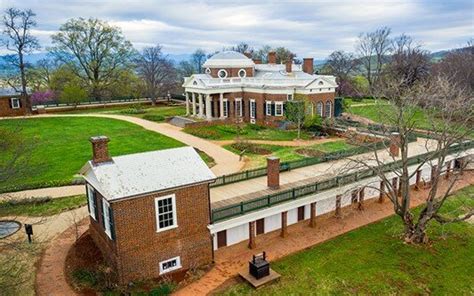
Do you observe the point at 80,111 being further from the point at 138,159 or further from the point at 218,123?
the point at 138,159

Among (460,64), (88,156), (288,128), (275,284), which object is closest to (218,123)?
(288,128)

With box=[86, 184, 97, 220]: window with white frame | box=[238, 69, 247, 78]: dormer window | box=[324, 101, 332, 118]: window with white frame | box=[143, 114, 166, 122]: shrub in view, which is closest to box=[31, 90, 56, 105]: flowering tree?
box=[143, 114, 166, 122]: shrub

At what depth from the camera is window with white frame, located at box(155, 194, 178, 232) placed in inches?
614

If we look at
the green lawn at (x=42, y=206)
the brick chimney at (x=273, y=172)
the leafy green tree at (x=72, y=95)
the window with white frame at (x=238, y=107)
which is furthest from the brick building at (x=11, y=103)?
the brick chimney at (x=273, y=172)

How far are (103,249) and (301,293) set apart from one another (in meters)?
8.99

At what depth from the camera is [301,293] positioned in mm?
15016

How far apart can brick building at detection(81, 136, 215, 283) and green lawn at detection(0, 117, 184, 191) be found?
11.4 metres

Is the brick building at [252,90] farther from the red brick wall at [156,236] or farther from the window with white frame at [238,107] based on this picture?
the red brick wall at [156,236]

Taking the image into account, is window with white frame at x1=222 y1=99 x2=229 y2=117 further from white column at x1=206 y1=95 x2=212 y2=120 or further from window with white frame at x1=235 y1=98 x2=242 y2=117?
white column at x1=206 y1=95 x2=212 y2=120

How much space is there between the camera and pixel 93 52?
2680 inches

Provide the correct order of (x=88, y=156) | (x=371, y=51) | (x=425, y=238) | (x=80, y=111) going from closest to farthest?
(x=425, y=238) → (x=88, y=156) → (x=80, y=111) → (x=371, y=51)

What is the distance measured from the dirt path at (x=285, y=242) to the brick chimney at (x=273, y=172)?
2487 mm

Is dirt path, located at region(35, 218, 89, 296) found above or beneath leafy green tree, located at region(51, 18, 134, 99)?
beneath

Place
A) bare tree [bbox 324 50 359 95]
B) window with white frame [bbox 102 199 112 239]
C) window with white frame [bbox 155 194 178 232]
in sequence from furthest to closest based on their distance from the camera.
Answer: bare tree [bbox 324 50 359 95] → window with white frame [bbox 155 194 178 232] → window with white frame [bbox 102 199 112 239]
